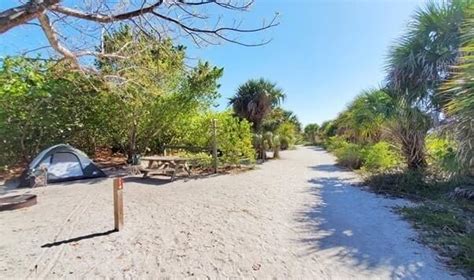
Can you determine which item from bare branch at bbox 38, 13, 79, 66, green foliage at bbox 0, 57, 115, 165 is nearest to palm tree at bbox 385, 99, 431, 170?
bare branch at bbox 38, 13, 79, 66

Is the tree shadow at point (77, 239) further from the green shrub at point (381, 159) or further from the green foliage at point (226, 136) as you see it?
the green shrub at point (381, 159)

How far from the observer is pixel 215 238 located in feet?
14.0

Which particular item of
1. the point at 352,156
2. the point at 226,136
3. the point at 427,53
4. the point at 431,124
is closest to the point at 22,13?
the point at 226,136

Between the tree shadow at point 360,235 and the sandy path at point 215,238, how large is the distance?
14 mm

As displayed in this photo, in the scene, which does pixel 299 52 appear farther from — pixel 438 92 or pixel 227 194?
pixel 227 194

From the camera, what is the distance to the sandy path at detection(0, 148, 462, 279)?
329cm

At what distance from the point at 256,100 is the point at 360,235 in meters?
13.0

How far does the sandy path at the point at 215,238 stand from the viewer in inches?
130

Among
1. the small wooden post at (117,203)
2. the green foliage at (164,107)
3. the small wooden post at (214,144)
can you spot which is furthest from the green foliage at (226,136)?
the small wooden post at (117,203)

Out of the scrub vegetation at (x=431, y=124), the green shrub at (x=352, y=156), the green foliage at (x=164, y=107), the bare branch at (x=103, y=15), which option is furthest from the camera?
the green shrub at (x=352, y=156)

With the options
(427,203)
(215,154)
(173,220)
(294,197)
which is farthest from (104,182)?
(427,203)

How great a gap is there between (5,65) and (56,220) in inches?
278

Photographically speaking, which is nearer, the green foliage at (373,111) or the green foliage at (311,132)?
the green foliage at (373,111)

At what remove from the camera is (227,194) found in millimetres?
7383
